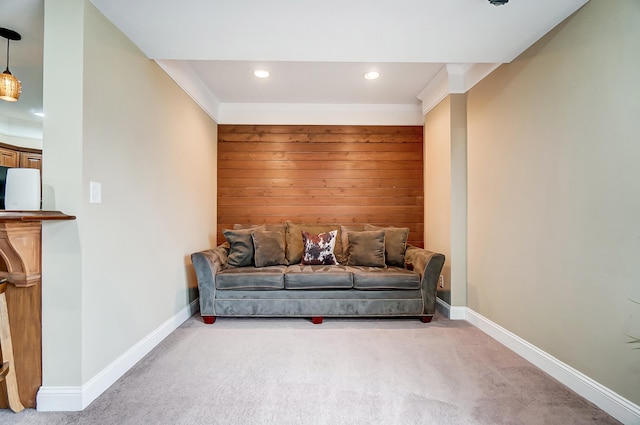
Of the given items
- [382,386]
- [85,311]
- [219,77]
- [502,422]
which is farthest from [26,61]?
[502,422]

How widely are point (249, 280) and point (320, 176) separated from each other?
1.76 m

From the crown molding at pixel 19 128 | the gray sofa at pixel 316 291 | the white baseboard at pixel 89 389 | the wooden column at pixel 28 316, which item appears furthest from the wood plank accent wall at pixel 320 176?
the crown molding at pixel 19 128

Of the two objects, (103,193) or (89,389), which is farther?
(103,193)

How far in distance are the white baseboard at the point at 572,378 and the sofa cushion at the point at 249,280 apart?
6.63ft

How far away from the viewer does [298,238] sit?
3.71 metres

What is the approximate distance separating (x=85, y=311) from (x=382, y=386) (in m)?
1.81

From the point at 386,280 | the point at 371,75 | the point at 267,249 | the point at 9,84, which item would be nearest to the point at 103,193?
the point at 9,84

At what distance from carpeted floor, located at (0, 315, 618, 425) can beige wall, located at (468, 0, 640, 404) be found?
13.5 inches

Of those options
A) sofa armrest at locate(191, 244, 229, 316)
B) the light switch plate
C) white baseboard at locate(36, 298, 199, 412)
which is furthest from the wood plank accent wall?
the light switch plate

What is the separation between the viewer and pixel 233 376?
204cm

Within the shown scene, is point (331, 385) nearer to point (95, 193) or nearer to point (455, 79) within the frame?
point (95, 193)

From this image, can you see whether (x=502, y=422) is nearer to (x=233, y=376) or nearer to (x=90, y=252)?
(x=233, y=376)

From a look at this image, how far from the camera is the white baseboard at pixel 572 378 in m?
1.56

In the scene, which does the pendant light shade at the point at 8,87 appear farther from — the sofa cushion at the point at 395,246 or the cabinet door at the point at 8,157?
the sofa cushion at the point at 395,246
